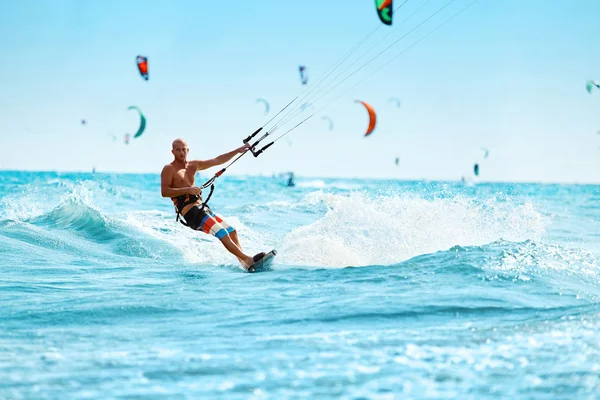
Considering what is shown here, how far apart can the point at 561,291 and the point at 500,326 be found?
5.44 ft

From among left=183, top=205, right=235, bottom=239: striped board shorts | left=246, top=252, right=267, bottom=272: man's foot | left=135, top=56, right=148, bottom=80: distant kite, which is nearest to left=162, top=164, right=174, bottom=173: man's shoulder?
left=183, top=205, right=235, bottom=239: striped board shorts

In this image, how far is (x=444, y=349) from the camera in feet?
12.2

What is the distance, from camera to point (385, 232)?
30.7 feet

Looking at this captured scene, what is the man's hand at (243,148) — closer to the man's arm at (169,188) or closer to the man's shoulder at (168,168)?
the man's arm at (169,188)

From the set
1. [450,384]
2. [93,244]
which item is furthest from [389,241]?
[450,384]

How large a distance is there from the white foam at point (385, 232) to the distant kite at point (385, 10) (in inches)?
109

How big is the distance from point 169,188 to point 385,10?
3123 mm

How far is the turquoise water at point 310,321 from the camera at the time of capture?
3.19 metres

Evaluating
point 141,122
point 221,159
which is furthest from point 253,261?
point 141,122

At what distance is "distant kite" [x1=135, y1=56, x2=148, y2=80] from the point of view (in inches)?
742

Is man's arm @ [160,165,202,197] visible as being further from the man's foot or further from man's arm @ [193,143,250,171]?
the man's foot

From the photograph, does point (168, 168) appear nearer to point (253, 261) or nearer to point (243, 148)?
point (243, 148)

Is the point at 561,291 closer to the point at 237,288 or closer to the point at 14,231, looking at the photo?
the point at 237,288

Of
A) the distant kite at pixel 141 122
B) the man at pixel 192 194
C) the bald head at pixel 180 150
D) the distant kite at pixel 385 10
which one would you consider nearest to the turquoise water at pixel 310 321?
the man at pixel 192 194
